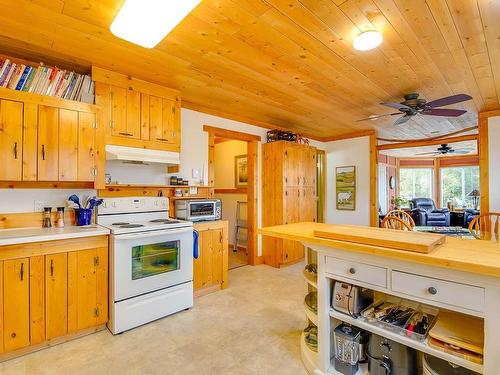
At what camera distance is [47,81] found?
2.42 m

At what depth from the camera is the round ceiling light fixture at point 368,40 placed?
202 cm

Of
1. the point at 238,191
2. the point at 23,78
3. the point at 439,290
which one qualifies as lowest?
the point at 439,290

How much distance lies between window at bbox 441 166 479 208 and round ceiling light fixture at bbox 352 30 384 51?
9.58 m

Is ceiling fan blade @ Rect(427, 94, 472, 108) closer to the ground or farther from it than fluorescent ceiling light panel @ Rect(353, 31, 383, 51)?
closer to the ground

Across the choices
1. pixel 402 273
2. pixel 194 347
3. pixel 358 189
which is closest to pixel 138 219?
pixel 194 347

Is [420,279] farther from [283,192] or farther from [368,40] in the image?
[283,192]

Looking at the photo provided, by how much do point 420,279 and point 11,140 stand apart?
9.89 ft

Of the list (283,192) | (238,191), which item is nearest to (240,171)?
(238,191)

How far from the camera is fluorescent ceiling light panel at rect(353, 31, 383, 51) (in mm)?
2021

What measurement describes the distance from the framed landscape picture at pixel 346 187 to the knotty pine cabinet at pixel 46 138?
186 inches

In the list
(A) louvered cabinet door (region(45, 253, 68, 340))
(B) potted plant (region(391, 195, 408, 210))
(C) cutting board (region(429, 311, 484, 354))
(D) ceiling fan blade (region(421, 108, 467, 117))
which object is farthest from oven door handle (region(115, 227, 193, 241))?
(B) potted plant (region(391, 195, 408, 210))

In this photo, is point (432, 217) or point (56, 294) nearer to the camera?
point (56, 294)

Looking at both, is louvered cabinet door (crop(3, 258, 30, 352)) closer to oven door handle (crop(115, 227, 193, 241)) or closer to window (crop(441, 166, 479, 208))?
oven door handle (crop(115, 227, 193, 241))

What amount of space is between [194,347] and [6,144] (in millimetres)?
2224
